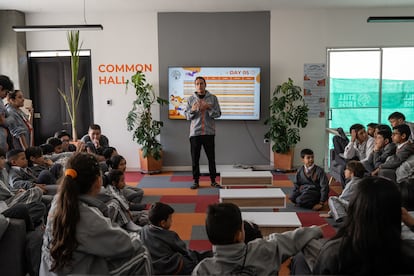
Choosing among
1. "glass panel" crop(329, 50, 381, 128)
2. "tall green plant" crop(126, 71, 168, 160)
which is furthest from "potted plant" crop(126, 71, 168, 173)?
"glass panel" crop(329, 50, 381, 128)

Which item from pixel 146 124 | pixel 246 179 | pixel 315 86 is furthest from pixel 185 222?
pixel 315 86

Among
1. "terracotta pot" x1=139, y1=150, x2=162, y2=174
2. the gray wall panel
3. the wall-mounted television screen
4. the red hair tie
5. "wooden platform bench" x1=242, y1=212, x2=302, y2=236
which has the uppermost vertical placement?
the gray wall panel

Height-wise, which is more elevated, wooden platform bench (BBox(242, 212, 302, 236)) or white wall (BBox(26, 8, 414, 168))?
white wall (BBox(26, 8, 414, 168))

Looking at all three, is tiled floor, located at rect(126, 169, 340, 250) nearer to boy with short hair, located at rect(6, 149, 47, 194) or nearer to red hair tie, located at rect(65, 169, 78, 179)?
boy with short hair, located at rect(6, 149, 47, 194)

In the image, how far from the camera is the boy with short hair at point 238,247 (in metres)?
1.98

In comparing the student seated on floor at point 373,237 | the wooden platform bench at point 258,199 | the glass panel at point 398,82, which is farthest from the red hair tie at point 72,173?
the glass panel at point 398,82

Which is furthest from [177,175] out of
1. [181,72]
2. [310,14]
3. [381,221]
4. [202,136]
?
[381,221]

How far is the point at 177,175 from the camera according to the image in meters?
7.79

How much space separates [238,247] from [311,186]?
3.77 metres

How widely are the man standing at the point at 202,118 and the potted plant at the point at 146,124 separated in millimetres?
1286

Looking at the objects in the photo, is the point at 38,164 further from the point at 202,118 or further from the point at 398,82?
the point at 398,82

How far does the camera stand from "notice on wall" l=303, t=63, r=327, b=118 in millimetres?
8087

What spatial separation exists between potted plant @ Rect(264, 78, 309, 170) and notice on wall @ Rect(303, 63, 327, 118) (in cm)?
20

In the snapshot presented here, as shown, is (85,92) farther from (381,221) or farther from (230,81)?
(381,221)
